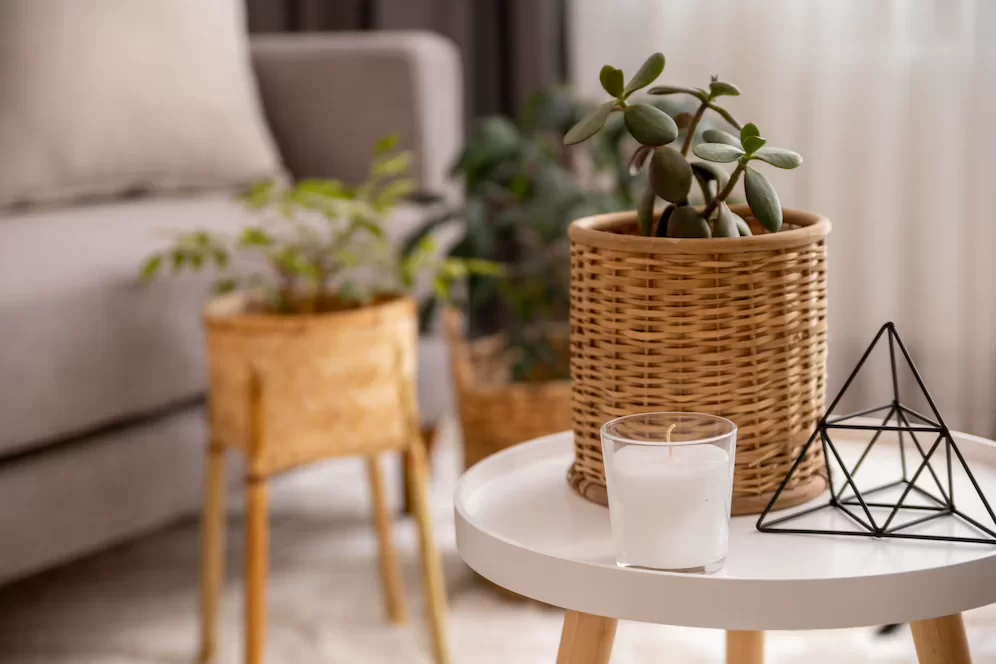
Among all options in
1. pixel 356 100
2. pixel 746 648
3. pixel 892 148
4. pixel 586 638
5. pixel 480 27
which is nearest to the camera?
pixel 586 638

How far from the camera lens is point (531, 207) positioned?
154 cm

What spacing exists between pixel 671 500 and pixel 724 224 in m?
0.18

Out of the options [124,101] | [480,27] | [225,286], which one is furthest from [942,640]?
[480,27]

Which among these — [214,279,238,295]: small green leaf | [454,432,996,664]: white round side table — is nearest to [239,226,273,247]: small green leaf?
[214,279,238,295]: small green leaf

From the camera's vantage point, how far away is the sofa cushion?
1.24 metres

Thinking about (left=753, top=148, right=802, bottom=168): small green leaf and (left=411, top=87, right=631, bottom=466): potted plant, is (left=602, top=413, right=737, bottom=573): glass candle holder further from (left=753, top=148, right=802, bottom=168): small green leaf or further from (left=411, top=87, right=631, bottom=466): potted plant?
(left=411, top=87, right=631, bottom=466): potted plant

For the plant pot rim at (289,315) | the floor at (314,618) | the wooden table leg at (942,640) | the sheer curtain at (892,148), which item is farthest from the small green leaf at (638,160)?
the sheer curtain at (892,148)

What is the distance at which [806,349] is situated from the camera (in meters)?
0.68

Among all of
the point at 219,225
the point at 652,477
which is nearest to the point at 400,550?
the point at 219,225

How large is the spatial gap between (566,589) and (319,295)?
2.87 feet

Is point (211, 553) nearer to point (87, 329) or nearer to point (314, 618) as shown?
point (314, 618)

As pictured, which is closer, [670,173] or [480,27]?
[670,173]

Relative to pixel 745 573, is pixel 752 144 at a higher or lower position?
higher

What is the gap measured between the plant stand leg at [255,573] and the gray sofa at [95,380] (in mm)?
227
